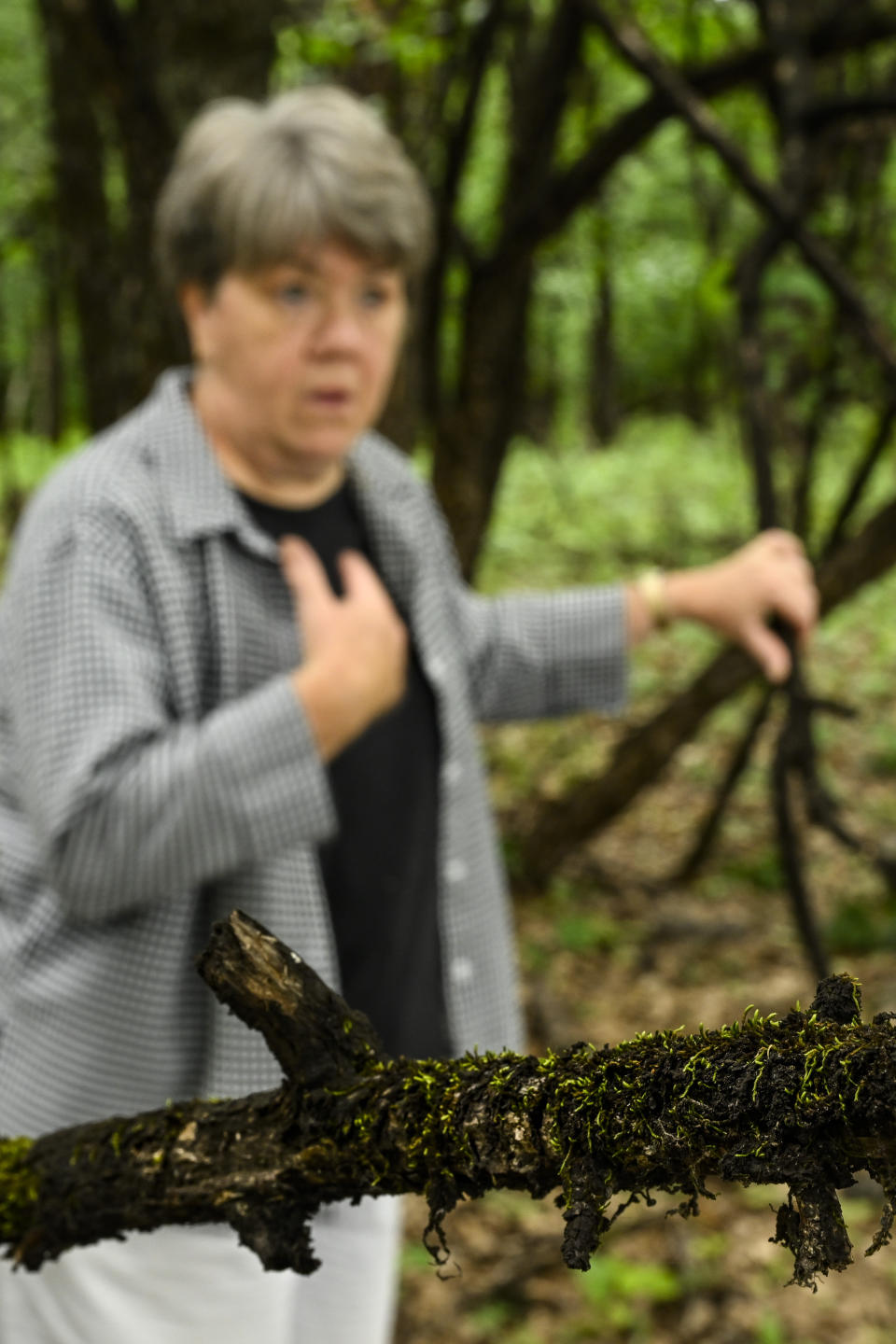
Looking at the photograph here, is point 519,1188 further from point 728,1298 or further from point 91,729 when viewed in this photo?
point 728,1298

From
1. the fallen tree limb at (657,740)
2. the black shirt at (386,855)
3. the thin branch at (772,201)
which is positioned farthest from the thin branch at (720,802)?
the black shirt at (386,855)

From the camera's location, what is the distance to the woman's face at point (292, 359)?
2.07m

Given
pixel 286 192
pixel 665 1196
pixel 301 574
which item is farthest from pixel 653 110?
pixel 665 1196

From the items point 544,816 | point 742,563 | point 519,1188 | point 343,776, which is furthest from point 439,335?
point 519,1188

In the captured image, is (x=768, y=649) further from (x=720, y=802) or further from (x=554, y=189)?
(x=720, y=802)

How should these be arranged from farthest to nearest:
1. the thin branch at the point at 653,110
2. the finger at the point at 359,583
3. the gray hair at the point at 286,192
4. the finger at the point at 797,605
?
the thin branch at the point at 653,110
the finger at the point at 797,605
the gray hair at the point at 286,192
the finger at the point at 359,583

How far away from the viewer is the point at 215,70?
318 cm

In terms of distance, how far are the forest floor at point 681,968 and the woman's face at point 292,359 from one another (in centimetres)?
134

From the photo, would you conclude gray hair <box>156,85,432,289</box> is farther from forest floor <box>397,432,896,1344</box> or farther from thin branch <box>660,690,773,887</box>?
thin branch <box>660,690,773,887</box>

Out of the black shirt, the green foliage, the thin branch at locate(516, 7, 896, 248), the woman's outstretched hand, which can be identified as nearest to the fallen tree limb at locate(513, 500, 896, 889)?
A: the green foliage

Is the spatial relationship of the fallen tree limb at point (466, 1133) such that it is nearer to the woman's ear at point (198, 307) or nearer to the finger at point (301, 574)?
the finger at point (301, 574)

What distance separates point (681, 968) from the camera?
5.04m

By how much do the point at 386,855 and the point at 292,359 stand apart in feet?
2.80

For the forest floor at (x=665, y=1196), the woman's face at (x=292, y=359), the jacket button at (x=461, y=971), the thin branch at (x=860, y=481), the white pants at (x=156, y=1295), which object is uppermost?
the woman's face at (x=292, y=359)
